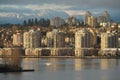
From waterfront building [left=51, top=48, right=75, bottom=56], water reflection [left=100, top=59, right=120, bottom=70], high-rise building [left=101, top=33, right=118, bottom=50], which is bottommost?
water reflection [left=100, top=59, right=120, bottom=70]

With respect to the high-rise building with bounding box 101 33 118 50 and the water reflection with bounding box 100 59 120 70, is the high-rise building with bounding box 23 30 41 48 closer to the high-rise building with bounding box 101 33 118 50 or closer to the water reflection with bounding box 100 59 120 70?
the high-rise building with bounding box 101 33 118 50

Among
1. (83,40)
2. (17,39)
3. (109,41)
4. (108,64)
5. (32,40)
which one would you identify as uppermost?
(17,39)

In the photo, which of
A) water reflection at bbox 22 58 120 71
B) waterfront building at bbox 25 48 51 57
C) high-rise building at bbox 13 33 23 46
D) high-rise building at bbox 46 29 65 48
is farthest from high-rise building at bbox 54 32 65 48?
water reflection at bbox 22 58 120 71

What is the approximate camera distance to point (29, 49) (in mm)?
73750

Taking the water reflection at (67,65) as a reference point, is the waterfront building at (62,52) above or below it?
above

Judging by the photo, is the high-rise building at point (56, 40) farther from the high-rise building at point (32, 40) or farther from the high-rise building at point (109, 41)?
the high-rise building at point (109, 41)

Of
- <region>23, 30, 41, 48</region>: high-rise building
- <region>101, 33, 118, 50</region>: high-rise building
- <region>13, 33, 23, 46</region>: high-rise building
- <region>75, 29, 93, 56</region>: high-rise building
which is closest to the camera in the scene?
<region>101, 33, 118, 50</region>: high-rise building

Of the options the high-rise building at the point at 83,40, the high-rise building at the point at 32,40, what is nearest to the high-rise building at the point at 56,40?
the high-rise building at the point at 32,40

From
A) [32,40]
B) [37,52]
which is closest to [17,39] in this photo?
[32,40]

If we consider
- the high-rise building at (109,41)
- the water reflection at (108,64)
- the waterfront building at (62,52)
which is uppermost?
the high-rise building at (109,41)

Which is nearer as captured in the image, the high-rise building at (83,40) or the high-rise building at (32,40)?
the high-rise building at (83,40)

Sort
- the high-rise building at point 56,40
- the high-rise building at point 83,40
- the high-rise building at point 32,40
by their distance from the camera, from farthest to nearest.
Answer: the high-rise building at point 32,40 → the high-rise building at point 56,40 → the high-rise building at point 83,40

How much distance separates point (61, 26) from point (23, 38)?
21276 millimetres

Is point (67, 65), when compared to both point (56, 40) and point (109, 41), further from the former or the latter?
point (56, 40)
